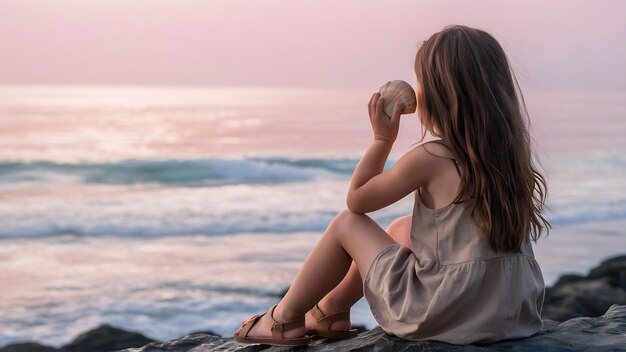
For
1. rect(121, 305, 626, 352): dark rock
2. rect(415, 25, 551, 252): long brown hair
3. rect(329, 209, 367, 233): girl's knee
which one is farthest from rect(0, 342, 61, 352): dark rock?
rect(415, 25, 551, 252): long brown hair

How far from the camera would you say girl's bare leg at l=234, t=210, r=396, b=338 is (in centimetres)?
308

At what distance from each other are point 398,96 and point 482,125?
30cm

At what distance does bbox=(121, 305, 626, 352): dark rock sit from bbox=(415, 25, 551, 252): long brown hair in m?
0.35

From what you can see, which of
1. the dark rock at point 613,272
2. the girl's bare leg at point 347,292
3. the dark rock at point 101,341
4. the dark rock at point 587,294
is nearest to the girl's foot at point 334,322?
the girl's bare leg at point 347,292

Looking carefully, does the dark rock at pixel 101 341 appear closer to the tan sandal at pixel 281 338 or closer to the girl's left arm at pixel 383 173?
the tan sandal at pixel 281 338

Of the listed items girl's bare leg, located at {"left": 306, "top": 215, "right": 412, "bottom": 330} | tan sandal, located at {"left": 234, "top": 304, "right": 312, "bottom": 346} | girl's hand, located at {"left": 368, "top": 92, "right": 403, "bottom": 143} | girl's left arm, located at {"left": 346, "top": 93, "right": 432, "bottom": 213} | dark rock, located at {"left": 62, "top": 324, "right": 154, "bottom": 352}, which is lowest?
dark rock, located at {"left": 62, "top": 324, "right": 154, "bottom": 352}

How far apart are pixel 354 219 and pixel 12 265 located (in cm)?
739

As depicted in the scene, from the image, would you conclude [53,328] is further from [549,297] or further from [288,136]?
[288,136]

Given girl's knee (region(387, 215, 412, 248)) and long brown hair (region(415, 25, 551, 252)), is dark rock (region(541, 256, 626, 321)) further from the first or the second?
long brown hair (region(415, 25, 551, 252))

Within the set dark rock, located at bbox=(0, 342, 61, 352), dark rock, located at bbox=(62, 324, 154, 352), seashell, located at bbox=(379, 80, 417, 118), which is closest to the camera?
seashell, located at bbox=(379, 80, 417, 118)

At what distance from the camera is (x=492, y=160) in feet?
9.66

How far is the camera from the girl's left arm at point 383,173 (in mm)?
2973

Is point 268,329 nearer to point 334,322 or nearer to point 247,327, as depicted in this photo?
point 247,327

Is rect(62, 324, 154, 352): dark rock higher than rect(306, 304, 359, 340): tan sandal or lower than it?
lower
